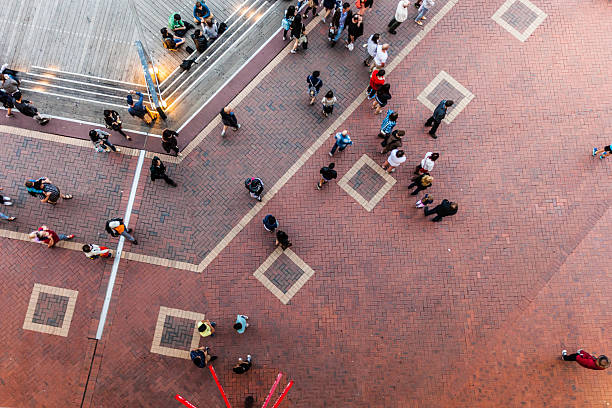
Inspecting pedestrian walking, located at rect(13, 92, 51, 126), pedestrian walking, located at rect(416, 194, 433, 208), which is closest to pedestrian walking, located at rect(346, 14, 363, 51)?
pedestrian walking, located at rect(416, 194, 433, 208)

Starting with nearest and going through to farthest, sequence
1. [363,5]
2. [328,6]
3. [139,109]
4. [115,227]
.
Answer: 1. [115,227]
2. [139,109]
3. [363,5]
4. [328,6]

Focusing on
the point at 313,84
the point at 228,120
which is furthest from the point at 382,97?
the point at 228,120

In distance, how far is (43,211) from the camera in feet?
41.3

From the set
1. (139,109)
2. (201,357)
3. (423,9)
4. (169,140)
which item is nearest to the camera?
(201,357)

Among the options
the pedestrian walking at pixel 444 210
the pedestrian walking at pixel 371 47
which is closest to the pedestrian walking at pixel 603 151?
the pedestrian walking at pixel 444 210

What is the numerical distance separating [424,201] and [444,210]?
0.69 metres

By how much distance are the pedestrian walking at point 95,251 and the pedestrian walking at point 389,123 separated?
9.21m

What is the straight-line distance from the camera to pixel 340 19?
13.2m

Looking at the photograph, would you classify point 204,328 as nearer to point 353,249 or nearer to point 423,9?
point 353,249

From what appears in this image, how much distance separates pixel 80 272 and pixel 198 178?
4549 millimetres

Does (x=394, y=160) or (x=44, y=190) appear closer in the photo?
(x=44, y=190)

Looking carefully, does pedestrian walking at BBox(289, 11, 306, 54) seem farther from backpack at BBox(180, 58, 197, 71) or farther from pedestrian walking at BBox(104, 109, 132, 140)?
pedestrian walking at BBox(104, 109, 132, 140)

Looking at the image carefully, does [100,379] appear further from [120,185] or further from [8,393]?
[120,185]

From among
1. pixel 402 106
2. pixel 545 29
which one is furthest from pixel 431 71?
pixel 545 29
